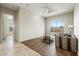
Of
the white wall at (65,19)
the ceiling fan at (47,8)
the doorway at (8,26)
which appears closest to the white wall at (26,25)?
the doorway at (8,26)

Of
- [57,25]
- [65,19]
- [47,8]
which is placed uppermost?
[47,8]

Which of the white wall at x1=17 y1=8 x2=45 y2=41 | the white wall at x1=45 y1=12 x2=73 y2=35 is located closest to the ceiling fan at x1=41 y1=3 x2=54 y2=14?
the white wall at x1=45 y1=12 x2=73 y2=35

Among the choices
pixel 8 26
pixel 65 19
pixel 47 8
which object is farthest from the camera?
pixel 8 26

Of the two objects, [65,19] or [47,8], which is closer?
[65,19]

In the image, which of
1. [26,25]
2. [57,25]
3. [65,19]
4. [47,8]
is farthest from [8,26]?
[65,19]

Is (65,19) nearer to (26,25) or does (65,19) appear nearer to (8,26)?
(26,25)

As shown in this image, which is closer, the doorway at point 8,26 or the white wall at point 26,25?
the doorway at point 8,26

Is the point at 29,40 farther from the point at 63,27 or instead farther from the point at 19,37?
the point at 63,27

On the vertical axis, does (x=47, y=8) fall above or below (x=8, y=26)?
above

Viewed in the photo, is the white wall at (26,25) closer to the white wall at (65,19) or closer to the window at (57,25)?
the white wall at (65,19)

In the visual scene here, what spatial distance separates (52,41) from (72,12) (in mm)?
1704

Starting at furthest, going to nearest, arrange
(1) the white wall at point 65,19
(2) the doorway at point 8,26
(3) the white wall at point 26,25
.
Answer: (3) the white wall at point 26,25 < (2) the doorway at point 8,26 < (1) the white wall at point 65,19

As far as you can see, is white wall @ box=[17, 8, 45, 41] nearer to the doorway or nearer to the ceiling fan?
the doorway

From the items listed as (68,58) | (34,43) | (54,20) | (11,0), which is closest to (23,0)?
(11,0)
